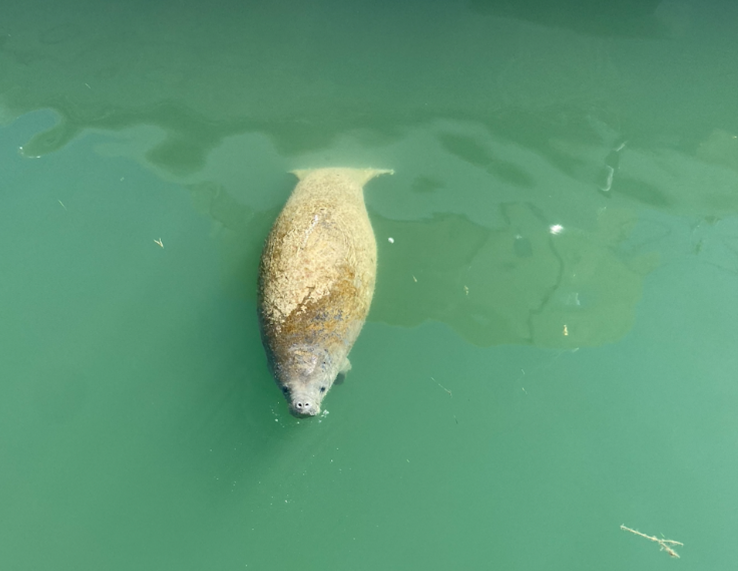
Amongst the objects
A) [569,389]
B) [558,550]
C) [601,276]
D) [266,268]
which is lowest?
[558,550]

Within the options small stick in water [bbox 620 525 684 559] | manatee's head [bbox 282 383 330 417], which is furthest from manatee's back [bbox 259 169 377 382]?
small stick in water [bbox 620 525 684 559]

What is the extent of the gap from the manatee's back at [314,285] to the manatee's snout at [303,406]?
19 cm

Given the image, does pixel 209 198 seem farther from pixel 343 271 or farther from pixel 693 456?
pixel 693 456

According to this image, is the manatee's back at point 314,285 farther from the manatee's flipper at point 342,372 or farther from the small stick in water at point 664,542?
the small stick in water at point 664,542

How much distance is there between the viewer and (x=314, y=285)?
3.96 meters

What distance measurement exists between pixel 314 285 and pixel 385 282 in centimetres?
100

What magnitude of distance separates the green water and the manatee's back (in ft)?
1.61

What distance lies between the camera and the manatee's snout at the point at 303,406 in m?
3.64

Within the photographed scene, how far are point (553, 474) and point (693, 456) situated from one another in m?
1.13

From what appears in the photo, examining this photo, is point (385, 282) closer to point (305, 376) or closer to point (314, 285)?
point (314, 285)

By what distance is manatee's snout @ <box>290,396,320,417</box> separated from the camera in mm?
3637

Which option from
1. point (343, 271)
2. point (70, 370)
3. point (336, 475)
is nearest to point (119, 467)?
point (70, 370)

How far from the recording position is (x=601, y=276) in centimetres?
496

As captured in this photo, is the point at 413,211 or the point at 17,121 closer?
the point at 413,211
